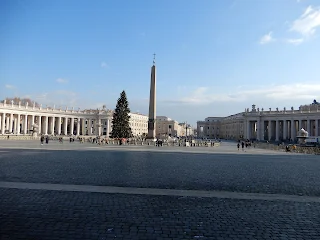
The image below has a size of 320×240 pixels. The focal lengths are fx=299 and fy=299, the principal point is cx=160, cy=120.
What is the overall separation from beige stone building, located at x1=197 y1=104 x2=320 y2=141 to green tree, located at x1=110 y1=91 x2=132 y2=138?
56981mm

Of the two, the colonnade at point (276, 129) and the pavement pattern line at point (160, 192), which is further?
the colonnade at point (276, 129)

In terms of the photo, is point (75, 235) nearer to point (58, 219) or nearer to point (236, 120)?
point (58, 219)

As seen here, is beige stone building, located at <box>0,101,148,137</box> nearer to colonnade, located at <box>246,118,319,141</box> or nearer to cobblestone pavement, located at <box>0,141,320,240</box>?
colonnade, located at <box>246,118,319,141</box>

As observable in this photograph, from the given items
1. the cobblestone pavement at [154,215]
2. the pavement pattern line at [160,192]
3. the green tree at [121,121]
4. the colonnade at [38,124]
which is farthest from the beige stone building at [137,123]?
the cobblestone pavement at [154,215]

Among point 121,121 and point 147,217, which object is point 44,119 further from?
point 147,217

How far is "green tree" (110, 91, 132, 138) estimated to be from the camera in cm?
6153

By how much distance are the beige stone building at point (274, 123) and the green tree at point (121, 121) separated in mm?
56981

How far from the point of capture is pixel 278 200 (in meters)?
8.86

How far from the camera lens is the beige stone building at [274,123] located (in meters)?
91.7

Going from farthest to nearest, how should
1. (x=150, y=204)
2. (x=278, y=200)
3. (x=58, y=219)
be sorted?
(x=278, y=200)
(x=150, y=204)
(x=58, y=219)

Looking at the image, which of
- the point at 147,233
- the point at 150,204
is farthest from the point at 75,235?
the point at 150,204

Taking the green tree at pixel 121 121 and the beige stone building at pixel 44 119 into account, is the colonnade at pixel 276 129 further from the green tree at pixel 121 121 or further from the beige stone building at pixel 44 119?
the green tree at pixel 121 121

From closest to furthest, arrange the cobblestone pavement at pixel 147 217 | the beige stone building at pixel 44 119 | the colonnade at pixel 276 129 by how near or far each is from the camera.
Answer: the cobblestone pavement at pixel 147 217
the beige stone building at pixel 44 119
the colonnade at pixel 276 129

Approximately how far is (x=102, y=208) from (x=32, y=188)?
144 inches
